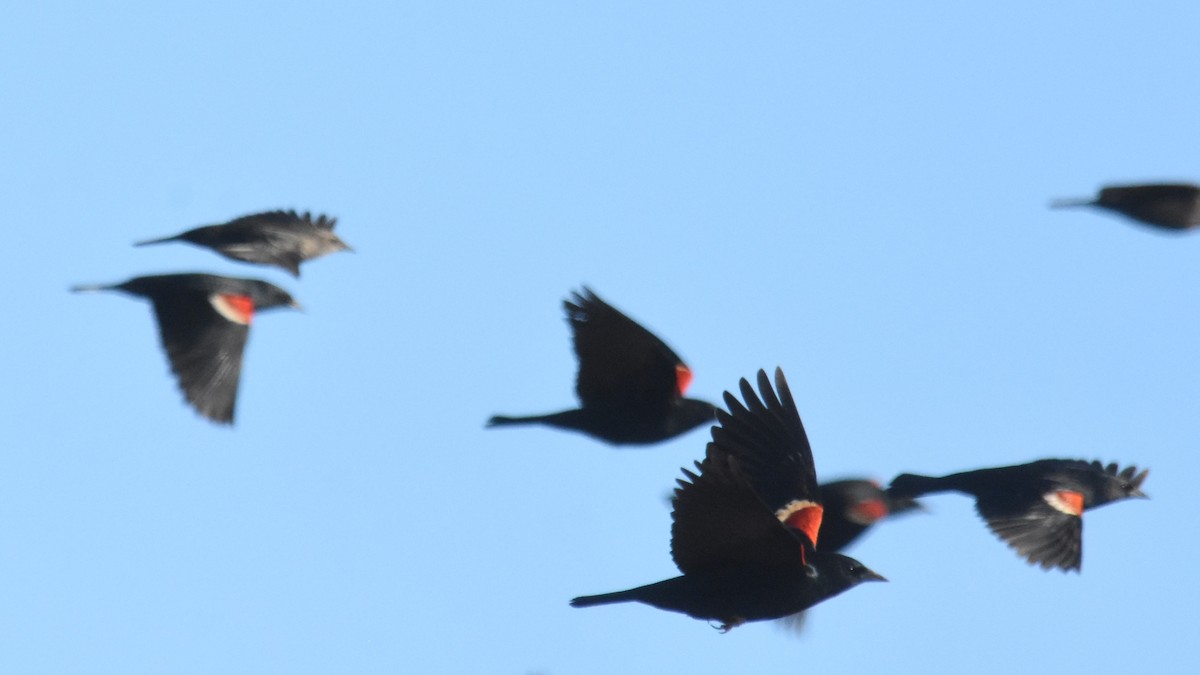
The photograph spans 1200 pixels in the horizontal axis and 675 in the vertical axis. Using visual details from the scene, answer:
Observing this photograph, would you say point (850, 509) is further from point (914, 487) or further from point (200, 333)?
point (200, 333)

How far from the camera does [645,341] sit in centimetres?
1303

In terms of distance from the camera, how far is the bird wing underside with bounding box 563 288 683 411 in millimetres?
12859

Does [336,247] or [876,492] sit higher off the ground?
[336,247]

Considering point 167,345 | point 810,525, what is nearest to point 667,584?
point 810,525

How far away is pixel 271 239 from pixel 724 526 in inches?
250

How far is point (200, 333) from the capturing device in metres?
13.3

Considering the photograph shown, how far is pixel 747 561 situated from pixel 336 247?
21.4 feet

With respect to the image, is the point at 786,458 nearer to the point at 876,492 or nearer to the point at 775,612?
the point at 775,612

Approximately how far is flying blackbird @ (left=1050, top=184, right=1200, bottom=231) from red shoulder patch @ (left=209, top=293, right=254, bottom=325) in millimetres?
6382

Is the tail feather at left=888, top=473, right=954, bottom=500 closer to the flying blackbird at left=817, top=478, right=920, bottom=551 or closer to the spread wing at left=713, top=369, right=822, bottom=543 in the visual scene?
the flying blackbird at left=817, top=478, right=920, bottom=551

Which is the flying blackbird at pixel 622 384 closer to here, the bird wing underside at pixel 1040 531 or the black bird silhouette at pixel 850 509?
the black bird silhouette at pixel 850 509

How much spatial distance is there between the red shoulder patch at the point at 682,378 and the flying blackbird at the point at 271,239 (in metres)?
3.24

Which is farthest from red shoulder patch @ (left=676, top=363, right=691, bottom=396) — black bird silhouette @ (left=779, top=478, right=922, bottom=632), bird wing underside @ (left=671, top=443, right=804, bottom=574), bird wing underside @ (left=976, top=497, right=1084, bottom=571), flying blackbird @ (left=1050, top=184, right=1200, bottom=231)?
bird wing underside @ (left=671, top=443, right=804, bottom=574)

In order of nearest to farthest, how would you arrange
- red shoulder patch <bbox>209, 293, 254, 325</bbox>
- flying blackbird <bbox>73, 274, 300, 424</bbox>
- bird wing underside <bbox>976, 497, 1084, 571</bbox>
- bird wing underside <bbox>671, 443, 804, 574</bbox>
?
bird wing underside <bbox>671, 443, 804, 574</bbox> < bird wing underside <bbox>976, 497, 1084, 571</bbox> < flying blackbird <bbox>73, 274, 300, 424</bbox> < red shoulder patch <bbox>209, 293, 254, 325</bbox>
